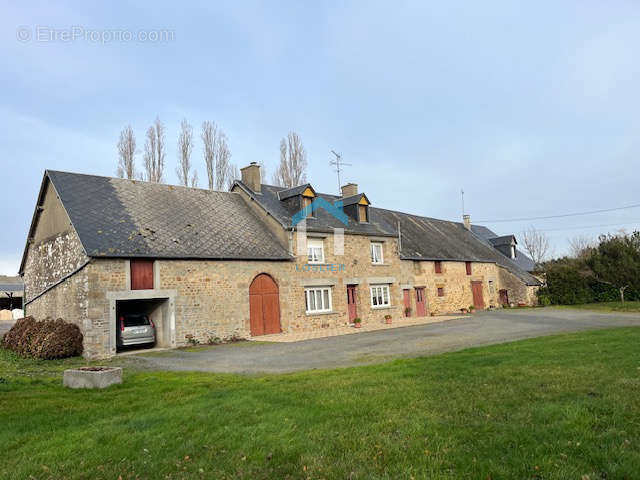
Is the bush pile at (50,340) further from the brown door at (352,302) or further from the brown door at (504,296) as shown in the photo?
the brown door at (504,296)

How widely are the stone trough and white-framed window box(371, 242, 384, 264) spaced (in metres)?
17.7

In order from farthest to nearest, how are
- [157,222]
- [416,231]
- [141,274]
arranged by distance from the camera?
[416,231] → [157,222] → [141,274]

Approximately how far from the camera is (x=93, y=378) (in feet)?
28.3

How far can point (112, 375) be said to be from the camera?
8.82 meters

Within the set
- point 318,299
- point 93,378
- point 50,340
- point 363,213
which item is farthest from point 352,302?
point 93,378

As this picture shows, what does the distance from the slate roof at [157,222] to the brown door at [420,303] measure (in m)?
10.5

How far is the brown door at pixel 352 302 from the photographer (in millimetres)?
23391

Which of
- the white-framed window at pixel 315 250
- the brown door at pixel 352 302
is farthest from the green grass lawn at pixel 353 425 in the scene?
the brown door at pixel 352 302

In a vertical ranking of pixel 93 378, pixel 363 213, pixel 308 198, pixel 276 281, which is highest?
pixel 308 198

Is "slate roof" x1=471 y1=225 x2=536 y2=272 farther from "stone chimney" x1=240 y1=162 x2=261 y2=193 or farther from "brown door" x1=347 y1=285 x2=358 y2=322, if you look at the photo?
"stone chimney" x1=240 y1=162 x2=261 y2=193

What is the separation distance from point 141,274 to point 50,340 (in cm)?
341

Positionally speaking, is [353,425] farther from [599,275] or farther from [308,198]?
[599,275]

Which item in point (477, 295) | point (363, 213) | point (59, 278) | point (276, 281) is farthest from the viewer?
point (477, 295)

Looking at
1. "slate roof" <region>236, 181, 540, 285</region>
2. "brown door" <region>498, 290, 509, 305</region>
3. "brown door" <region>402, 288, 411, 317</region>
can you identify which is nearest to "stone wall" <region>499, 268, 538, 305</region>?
"brown door" <region>498, 290, 509, 305</region>
